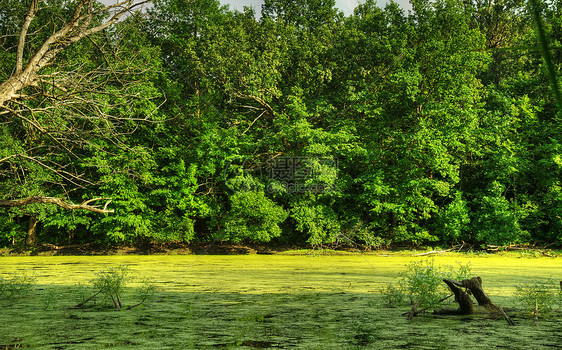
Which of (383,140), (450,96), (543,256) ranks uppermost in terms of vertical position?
(450,96)

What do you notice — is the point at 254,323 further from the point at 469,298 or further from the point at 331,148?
the point at 331,148

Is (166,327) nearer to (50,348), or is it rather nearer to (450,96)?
(50,348)

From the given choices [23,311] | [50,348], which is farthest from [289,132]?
[50,348]

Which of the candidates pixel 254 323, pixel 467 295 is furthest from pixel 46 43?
pixel 467 295

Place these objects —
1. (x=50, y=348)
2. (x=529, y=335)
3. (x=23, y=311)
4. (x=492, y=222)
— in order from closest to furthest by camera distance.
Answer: (x=50, y=348), (x=529, y=335), (x=23, y=311), (x=492, y=222)

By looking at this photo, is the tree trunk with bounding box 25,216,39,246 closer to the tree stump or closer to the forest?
the forest

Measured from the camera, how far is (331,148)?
21.4 metres

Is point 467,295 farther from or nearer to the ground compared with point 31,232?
nearer to the ground

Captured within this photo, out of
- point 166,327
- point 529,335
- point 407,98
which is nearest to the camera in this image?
point 529,335

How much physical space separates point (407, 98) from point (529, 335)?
58.6 feet

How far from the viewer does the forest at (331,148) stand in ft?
66.7

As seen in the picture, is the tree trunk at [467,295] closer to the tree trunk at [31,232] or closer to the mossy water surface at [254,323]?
the mossy water surface at [254,323]

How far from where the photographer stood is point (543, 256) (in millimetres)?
17953

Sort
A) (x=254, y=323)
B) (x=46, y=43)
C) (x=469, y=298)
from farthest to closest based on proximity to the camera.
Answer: (x=469, y=298) < (x=254, y=323) < (x=46, y=43)
